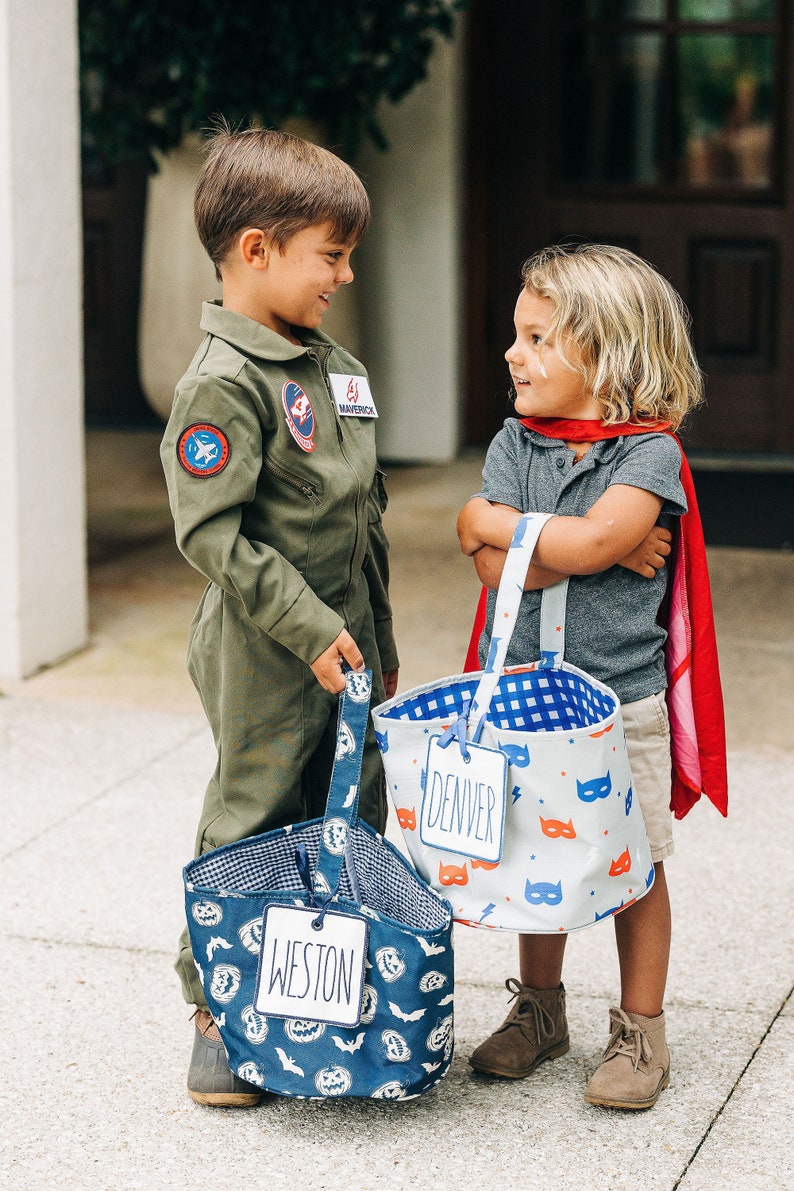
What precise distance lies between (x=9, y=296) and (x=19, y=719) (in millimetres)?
1238

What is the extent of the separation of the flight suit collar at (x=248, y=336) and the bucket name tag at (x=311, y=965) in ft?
2.84

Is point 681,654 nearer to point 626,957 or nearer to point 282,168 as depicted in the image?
point 626,957

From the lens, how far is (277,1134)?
8.40 feet

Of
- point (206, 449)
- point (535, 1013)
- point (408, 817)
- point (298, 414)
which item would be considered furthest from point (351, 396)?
point (535, 1013)

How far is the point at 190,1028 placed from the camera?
292 centimetres

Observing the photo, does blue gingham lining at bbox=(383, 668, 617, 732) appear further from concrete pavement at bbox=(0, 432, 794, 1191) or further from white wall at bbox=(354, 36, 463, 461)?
white wall at bbox=(354, 36, 463, 461)

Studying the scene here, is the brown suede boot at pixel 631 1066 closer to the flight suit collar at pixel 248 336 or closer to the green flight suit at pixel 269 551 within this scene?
the green flight suit at pixel 269 551

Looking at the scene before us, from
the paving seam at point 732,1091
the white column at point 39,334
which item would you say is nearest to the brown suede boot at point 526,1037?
the paving seam at point 732,1091

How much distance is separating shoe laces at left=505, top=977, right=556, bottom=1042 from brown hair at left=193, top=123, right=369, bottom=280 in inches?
52.3

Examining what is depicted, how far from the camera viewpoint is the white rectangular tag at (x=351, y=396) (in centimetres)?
260

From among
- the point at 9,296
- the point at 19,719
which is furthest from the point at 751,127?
the point at 19,719

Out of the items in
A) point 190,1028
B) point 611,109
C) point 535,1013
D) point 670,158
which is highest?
point 611,109

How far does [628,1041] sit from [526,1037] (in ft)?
0.62

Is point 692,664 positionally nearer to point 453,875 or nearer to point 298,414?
point 453,875
